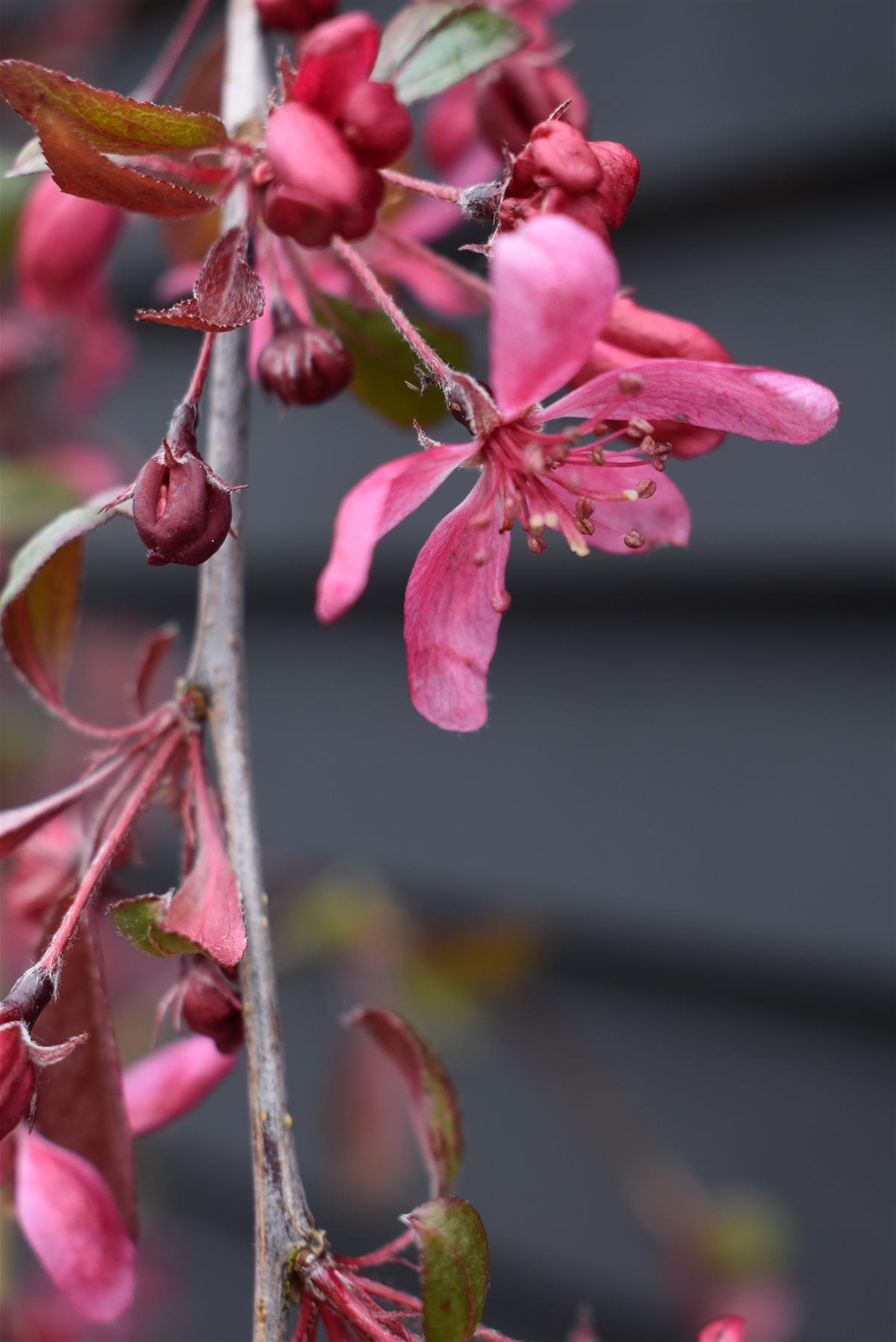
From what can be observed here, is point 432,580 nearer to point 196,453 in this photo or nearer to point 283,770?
point 196,453

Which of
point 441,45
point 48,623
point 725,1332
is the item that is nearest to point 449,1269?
point 725,1332

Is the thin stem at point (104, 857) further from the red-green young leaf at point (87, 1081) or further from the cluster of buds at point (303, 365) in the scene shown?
the cluster of buds at point (303, 365)

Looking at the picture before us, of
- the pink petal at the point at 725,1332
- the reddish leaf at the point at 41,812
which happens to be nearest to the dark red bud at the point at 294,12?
the reddish leaf at the point at 41,812

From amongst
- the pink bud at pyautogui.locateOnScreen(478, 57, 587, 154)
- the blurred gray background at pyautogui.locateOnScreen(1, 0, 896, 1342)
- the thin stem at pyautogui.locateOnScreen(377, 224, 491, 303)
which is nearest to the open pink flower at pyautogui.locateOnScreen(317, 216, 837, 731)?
the thin stem at pyautogui.locateOnScreen(377, 224, 491, 303)

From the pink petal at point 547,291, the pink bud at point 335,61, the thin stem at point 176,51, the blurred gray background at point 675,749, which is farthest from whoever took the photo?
the blurred gray background at point 675,749

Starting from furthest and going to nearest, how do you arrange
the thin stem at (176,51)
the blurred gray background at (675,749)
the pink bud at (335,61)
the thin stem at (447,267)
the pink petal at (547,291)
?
the blurred gray background at (675,749)
the thin stem at (176,51)
the thin stem at (447,267)
the pink bud at (335,61)
the pink petal at (547,291)

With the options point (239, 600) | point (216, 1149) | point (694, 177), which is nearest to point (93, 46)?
point (694, 177)

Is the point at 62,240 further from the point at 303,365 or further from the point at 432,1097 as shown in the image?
the point at 432,1097
